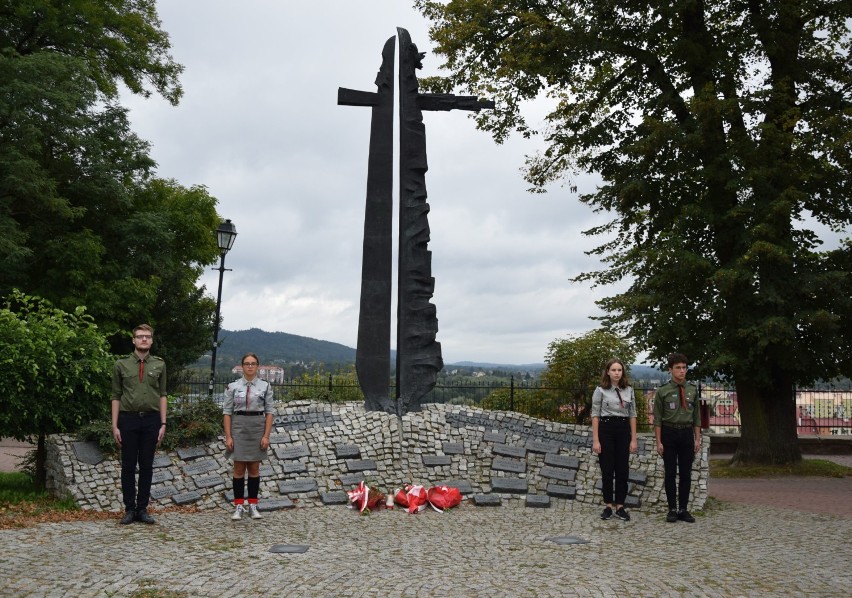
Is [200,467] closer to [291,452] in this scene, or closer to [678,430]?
[291,452]

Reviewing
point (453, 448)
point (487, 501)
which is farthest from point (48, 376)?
point (487, 501)

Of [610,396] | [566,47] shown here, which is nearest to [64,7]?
[566,47]

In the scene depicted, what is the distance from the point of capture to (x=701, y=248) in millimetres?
14453

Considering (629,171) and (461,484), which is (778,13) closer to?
(629,171)

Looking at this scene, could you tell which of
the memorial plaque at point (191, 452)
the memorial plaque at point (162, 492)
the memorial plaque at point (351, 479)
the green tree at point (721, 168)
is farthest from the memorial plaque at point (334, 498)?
A: the green tree at point (721, 168)

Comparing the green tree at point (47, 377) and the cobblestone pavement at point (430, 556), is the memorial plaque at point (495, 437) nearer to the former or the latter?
the cobblestone pavement at point (430, 556)

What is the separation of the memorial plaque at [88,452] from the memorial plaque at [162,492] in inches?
27.8

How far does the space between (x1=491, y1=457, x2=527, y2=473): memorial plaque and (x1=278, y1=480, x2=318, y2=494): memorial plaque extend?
7.58 feet

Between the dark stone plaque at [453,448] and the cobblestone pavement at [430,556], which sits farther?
the dark stone plaque at [453,448]

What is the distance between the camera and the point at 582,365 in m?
17.2

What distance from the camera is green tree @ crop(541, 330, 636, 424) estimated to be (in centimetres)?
1694

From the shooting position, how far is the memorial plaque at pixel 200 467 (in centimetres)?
883

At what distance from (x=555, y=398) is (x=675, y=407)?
9220 mm

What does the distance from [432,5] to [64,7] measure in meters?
10.5
